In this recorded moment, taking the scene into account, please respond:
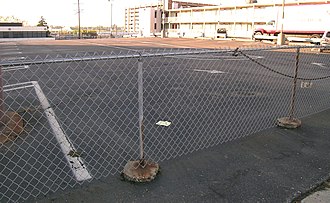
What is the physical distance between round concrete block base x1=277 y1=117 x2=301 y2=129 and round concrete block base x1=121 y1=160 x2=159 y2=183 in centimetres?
316

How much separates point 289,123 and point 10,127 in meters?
5.23

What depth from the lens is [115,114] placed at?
638 centimetres

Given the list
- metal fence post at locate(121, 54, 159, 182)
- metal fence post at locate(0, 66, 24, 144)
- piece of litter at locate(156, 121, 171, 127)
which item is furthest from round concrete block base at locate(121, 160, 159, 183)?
metal fence post at locate(0, 66, 24, 144)

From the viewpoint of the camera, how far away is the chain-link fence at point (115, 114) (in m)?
3.82

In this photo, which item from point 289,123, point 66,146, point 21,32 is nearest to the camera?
point 66,146

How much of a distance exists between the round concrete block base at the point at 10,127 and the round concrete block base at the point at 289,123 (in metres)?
4.95

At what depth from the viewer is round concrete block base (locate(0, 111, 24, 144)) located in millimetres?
4720

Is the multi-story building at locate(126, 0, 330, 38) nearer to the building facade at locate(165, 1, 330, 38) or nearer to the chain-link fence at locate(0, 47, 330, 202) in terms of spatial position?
the building facade at locate(165, 1, 330, 38)

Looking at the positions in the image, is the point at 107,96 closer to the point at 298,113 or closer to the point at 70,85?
the point at 70,85

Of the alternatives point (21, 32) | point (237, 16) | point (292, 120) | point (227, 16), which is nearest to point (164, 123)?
point (292, 120)

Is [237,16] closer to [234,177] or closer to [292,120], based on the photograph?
[292,120]

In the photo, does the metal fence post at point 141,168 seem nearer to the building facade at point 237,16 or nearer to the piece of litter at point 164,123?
the piece of litter at point 164,123

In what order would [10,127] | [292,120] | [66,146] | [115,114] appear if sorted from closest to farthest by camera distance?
1. [66,146]
2. [10,127]
3. [292,120]
4. [115,114]

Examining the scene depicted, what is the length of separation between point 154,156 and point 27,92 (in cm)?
572
